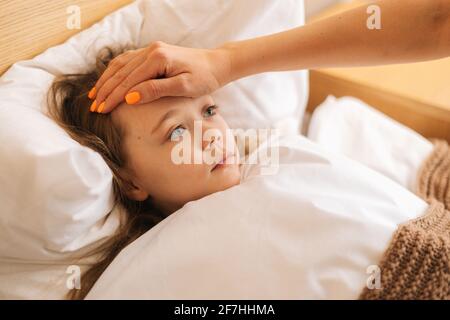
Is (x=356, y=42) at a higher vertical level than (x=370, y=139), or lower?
higher

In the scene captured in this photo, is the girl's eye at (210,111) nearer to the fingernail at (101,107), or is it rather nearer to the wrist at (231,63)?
the wrist at (231,63)

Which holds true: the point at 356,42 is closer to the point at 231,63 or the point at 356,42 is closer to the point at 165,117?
the point at 231,63

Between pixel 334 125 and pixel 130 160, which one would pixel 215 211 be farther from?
pixel 334 125

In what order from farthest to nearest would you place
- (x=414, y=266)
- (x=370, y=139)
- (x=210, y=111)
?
(x=370, y=139) → (x=210, y=111) → (x=414, y=266)

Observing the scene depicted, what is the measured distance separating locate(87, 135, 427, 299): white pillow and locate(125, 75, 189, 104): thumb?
0.20m

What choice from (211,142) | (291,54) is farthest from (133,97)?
(291,54)

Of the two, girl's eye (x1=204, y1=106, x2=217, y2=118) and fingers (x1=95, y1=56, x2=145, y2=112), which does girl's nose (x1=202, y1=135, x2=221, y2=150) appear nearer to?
girl's eye (x1=204, y1=106, x2=217, y2=118)

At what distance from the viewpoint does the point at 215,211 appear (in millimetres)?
Answer: 689

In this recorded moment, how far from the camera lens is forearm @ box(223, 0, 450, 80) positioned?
2.21ft

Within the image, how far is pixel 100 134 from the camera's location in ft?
2.56

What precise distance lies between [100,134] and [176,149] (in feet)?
0.54

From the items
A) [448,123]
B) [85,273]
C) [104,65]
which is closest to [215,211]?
[85,273]

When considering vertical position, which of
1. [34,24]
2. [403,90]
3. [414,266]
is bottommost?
[414,266]
